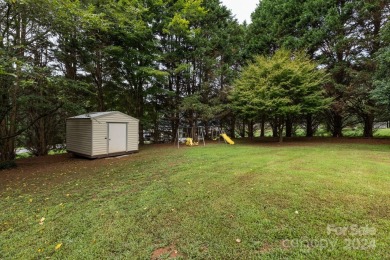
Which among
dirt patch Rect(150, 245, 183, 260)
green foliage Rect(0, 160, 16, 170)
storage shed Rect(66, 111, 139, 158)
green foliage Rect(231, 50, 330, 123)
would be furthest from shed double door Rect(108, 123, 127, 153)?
dirt patch Rect(150, 245, 183, 260)

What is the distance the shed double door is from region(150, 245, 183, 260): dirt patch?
6983 mm

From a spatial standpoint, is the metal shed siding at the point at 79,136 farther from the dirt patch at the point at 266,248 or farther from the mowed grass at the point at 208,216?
the dirt patch at the point at 266,248

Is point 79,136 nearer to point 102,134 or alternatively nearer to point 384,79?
point 102,134

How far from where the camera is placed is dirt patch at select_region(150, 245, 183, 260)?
2034 mm

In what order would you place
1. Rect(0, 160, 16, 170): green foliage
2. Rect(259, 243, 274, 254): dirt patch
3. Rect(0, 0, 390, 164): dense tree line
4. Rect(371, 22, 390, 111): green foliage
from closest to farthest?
Rect(259, 243, 274, 254): dirt patch
Rect(0, 160, 16, 170): green foliage
Rect(371, 22, 390, 111): green foliage
Rect(0, 0, 390, 164): dense tree line

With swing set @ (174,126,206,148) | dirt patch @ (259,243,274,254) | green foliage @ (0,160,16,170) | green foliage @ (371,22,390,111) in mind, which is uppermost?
green foliage @ (371,22,390,111)

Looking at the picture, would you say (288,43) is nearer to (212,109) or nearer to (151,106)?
(212,109)

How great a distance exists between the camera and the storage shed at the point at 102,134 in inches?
305

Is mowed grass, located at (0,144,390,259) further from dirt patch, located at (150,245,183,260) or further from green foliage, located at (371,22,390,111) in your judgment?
green foliage, located at (371,22,390,111)

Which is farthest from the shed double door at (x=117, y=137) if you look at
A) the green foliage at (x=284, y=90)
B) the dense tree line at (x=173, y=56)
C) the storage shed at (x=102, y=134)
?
the green foliage at (x=284, y=90)

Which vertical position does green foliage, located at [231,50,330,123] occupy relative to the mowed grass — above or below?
above

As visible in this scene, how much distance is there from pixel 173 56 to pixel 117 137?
7.12m

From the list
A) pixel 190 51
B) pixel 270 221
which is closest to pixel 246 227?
pixel 270 221

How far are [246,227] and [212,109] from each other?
1016 cm
